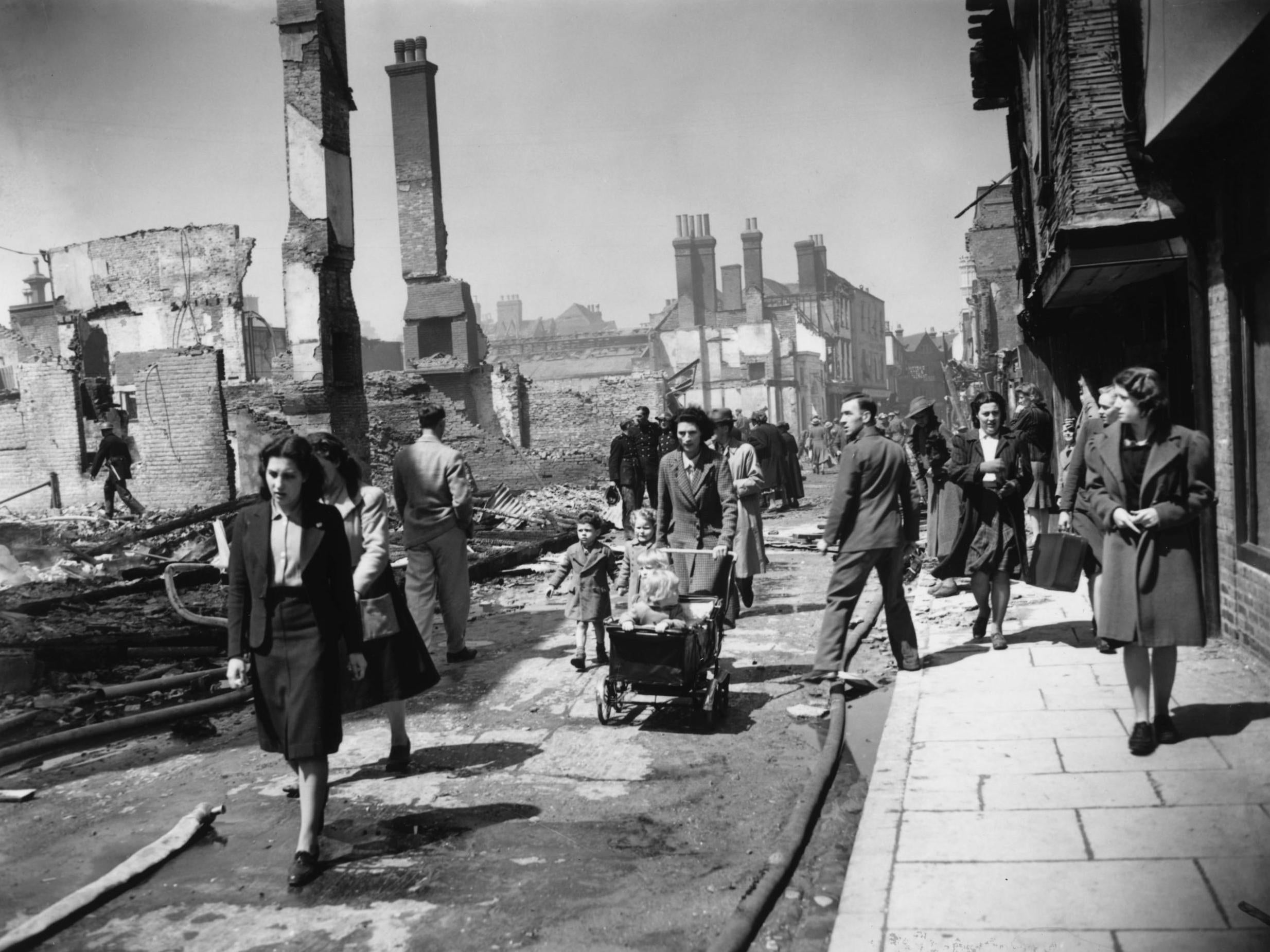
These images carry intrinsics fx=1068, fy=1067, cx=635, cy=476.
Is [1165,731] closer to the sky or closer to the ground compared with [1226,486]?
closer to the ground

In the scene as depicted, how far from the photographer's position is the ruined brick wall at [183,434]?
20.1 metres

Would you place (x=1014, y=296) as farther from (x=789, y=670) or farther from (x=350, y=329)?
(x=789, y=670)

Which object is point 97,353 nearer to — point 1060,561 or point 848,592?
point 848,592

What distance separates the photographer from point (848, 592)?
6.48 meters

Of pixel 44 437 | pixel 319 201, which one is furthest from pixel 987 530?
pixel 44 437

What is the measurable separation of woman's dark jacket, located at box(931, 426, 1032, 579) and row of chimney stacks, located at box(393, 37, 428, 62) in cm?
2769

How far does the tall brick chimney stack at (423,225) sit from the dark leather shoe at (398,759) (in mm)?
24026

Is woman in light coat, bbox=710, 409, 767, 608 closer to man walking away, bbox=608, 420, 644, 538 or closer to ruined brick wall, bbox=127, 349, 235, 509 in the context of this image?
man walking away, bbox=608, 420, 644, 538

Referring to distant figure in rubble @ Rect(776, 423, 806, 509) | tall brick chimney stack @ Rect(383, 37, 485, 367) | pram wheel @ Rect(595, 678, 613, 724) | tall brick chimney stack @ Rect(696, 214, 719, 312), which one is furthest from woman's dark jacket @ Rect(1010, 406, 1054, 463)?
tall brick chimney stack @ Rect(696, 214, 719, 312)

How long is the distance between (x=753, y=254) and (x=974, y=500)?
46.8 meters

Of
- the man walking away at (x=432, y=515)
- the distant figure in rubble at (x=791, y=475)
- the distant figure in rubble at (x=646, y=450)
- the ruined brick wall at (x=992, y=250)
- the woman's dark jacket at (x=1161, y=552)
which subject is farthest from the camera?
the ruined brick wall at (x=992, y=250)

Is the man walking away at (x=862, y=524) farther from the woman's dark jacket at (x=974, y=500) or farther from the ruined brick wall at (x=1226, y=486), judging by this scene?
the ruined brick wall at (x=1226, y=486)

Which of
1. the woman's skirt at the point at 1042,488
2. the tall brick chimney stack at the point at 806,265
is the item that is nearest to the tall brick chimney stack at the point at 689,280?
the tall brick chimney stack at the point at 806,265

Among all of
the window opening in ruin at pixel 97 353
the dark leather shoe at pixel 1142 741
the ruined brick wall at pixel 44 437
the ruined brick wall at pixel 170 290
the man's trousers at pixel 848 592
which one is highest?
the ruined brick wall at pixel 170 290
